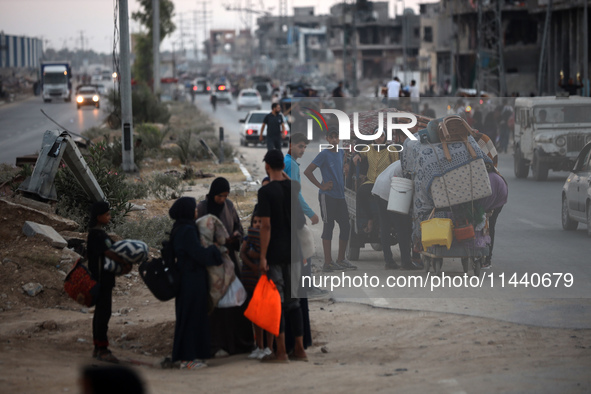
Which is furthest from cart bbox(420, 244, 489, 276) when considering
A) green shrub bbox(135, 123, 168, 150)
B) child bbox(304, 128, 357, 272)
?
green shrub bbox(135, 123, 168, 150)

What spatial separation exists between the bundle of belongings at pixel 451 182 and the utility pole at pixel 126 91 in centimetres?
→ 1223

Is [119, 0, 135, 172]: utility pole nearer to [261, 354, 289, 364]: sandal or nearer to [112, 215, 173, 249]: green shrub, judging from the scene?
[112, 215, 173, 249]: green shrub

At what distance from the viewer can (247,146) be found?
3641cm

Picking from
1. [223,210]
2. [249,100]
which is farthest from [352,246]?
[249,100]

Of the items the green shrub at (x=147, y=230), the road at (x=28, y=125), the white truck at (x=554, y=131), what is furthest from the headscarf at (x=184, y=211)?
the road at (x=28, y=125)

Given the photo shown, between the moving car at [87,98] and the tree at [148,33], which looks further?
the tree at [148,33]

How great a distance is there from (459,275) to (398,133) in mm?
1914

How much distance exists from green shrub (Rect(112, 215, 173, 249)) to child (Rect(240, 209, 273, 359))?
196 inches

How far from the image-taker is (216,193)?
7.58 metres

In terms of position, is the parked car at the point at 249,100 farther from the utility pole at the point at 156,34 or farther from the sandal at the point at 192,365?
the sandal at the point at 192,365

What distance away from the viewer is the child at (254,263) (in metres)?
7.50

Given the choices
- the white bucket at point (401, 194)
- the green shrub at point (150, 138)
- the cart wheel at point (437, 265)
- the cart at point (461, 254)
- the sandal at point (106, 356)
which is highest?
the green shrub at point (150, 138)

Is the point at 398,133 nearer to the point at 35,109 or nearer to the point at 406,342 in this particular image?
the point at 406,342

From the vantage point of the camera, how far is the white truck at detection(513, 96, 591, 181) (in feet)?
71.5
